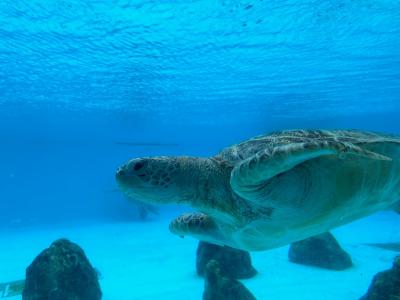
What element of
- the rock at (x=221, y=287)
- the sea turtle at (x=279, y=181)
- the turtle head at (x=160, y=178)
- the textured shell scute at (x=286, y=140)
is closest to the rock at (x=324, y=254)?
the rock at (x=221, y=287)

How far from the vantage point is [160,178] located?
4152 millimetres

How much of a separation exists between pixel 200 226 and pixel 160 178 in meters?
1.81

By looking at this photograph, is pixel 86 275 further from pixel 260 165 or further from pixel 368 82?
pixel 368 82

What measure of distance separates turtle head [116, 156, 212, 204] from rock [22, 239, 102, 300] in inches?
174

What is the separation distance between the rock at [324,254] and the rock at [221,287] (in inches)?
168

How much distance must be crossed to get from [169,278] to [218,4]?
8.64 meters

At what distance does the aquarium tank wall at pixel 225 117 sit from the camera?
4.51 meters

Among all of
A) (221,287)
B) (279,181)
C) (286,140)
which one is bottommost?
(279,181)

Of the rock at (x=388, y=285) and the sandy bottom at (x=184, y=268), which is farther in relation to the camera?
the sandy bottom at (x=184, y=268)

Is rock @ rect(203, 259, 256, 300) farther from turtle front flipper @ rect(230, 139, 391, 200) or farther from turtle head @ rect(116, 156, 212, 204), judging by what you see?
turtle front flipper @ rect(230, 139, 391, 200)

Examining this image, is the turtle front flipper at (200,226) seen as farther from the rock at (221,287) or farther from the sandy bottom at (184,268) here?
the sandy bottom at (184,268)

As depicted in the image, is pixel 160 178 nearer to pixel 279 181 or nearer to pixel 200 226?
pixel 279 181

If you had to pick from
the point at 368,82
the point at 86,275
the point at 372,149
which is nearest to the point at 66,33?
the point at 86,275

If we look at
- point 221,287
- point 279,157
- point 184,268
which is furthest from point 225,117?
point 279,157
